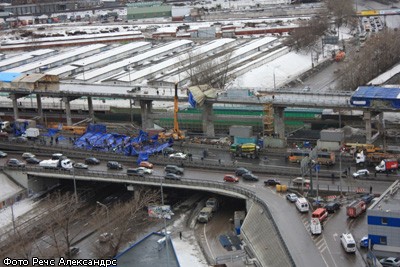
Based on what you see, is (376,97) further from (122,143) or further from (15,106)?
(15,106)

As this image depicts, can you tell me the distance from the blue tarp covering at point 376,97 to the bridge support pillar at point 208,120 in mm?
5501

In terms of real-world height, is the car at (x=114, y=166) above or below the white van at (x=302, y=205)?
below

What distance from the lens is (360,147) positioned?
820 inches

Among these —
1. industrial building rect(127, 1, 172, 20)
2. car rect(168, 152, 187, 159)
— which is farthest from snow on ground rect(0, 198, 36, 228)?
industrial building rect(127, 1, 172, 20)

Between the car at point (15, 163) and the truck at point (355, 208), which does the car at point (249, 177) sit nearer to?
the truck at point (355, 208)

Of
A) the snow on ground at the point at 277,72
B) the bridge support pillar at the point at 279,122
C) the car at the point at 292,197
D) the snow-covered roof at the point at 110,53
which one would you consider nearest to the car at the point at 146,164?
the bridge support pillar at the point at 279,122

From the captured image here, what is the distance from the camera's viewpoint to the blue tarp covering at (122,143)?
74.2 ft

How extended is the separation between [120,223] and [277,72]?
19952 millimetres

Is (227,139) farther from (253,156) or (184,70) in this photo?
(184,70)

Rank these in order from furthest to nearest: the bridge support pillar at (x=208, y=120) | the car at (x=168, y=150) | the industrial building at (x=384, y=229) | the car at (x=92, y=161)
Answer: the bridge support pillar at (x=208, y=120)
the car at (x=168, y=150)
the car at (x=92, y=161)
the industrial building at (x=384, y=229)

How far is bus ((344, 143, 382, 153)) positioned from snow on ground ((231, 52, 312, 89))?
36.0 feet

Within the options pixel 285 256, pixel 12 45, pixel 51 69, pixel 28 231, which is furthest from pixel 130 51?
pixel 285 256

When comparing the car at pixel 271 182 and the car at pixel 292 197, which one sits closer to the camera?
the car at pixel 292 197

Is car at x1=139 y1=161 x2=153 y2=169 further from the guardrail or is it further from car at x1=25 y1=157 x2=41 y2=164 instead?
car at x1=25 y1=157 x2=41 y2=164
